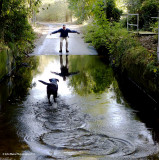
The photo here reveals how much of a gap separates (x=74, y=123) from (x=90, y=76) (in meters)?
5.71

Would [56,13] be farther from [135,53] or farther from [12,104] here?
[12,104]

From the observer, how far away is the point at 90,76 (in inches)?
505

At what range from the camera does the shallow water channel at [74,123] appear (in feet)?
18.8

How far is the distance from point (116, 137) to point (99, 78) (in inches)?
243

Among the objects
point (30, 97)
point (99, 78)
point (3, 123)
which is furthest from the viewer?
point (99, 78)

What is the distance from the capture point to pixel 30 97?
964 cm

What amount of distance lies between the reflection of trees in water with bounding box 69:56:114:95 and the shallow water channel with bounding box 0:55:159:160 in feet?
0.12

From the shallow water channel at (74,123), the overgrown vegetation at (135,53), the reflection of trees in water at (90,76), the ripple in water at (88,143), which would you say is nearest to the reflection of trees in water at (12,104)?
the shallow water channel at (74,123)

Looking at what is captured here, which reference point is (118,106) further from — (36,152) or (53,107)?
(36,152)

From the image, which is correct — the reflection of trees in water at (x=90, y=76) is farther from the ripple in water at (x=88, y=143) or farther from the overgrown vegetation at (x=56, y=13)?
the overgrown vegetation at (x=56, y=13)

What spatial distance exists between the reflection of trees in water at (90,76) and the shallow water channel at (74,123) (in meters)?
0.04

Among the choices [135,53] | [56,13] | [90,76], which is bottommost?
[90,76]

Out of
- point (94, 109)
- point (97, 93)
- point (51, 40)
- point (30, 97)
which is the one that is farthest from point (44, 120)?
point (51, 40)

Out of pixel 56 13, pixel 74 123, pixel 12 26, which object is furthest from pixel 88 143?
pixel 56 13
